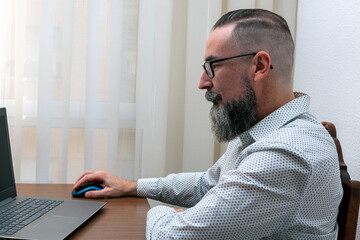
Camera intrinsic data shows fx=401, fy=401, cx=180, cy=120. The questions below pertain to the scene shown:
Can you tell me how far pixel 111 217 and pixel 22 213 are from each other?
0.69 feet

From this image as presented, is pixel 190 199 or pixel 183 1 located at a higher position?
pixel 183 1

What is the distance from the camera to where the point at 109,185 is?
1.22 meters

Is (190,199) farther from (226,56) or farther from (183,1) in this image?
(183,1)

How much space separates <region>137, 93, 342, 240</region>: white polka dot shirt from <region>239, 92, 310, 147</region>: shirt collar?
0.14ft

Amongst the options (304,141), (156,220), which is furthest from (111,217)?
(304,141)

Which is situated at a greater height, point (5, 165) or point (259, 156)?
point (259, 156)

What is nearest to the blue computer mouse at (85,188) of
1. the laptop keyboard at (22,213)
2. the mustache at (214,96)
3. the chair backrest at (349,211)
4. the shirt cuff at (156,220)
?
the laptop keyboard at (22,213)

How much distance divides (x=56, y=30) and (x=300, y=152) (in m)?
1.24

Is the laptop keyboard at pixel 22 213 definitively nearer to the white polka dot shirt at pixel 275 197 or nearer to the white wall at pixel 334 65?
the white polka dot shirt at pixel 275 197

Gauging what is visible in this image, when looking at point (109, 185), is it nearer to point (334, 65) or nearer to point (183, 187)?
point (183, 187)

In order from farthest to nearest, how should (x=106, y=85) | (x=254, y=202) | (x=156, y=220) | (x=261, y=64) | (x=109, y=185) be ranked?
(x=106, y=85), (x=109, y=185), (x=261, y=64), (x=156, y=220), (x=254, y=202)

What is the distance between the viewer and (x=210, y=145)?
176cm

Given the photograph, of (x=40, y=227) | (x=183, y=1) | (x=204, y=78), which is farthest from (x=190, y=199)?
(x=183, y=1)

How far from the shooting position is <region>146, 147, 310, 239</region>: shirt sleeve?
762 millimetres
